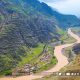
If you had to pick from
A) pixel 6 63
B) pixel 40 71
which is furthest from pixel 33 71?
pixel 6 63

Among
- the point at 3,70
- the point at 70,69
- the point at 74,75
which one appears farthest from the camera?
the point at 3,70

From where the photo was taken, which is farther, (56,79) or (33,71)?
(33,71)

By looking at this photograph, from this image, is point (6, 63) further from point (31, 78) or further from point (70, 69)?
point (70, 69)

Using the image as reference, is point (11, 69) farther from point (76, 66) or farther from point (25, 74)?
point (76, 66)

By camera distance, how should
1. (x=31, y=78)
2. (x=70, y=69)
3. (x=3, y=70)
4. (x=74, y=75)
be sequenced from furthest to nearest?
1. (x=3, y=70)
2. (x=31, y=78)
3. (x=70, y=69)
4. (x=74, y=75)

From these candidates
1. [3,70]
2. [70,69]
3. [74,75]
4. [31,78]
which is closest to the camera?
[74,75]

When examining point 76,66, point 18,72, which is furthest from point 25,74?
point 76,66

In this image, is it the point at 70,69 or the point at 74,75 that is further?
the point at 70,69
